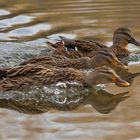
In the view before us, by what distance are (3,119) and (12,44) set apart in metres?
4.31

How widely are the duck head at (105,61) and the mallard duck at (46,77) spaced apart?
105 cm

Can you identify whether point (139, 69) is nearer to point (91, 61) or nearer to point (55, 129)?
point (91, 61)

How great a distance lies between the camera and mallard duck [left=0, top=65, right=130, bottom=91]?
29.2ft

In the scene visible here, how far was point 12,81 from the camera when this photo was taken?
29.3 ft

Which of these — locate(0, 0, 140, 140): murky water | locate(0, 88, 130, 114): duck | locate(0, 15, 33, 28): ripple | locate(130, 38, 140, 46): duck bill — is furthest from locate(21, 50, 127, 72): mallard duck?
locate(0, 15, 33, 28): ripple

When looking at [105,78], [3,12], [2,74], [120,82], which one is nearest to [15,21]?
[3,12]

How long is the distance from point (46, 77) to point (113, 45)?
3.05m

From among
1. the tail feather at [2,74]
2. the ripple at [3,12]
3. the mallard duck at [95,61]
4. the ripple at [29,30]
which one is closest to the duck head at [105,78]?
the mallard duck at [95,61]

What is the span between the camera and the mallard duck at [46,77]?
8914 mm

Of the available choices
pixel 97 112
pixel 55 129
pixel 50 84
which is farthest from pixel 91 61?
pixel 55 129

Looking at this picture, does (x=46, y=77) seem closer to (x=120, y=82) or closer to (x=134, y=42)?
(x=120, y=82)

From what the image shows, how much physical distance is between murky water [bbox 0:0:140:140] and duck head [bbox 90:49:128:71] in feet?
0.83

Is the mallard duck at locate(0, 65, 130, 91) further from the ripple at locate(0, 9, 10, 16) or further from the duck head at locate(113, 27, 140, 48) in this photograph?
the ripple at locate(0, 9, 10, 16)

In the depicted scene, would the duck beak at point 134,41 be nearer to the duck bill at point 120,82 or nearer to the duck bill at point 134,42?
the duck bill at point 134,42
